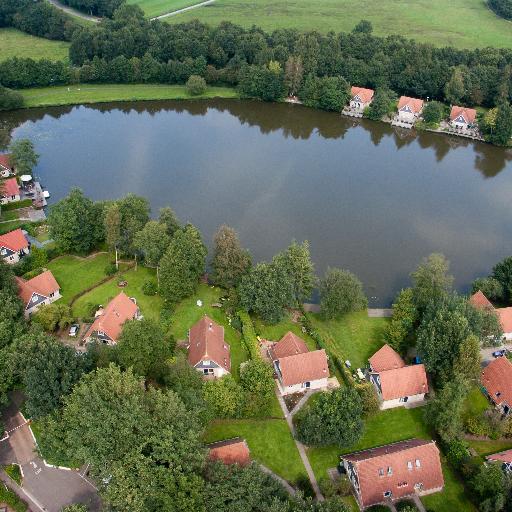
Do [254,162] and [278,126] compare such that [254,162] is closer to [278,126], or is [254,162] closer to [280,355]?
[278,126]

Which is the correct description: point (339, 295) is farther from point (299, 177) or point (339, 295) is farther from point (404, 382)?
point (299, 177)

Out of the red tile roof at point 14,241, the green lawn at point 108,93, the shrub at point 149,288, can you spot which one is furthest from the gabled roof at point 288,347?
the green lawn at point 108,93

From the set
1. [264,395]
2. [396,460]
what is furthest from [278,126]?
[396,460]

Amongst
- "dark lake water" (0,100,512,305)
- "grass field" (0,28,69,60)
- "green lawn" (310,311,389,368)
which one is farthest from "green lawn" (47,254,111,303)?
"grass field" (0,28,69,60)

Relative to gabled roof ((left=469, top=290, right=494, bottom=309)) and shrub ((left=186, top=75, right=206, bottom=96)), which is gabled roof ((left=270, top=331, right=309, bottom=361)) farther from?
shrub ((left=186, top=75, right=206, bottom=96))

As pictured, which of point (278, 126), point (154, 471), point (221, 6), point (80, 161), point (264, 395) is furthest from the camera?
point (221, 6)

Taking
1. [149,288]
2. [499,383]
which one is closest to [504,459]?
[499,383]
